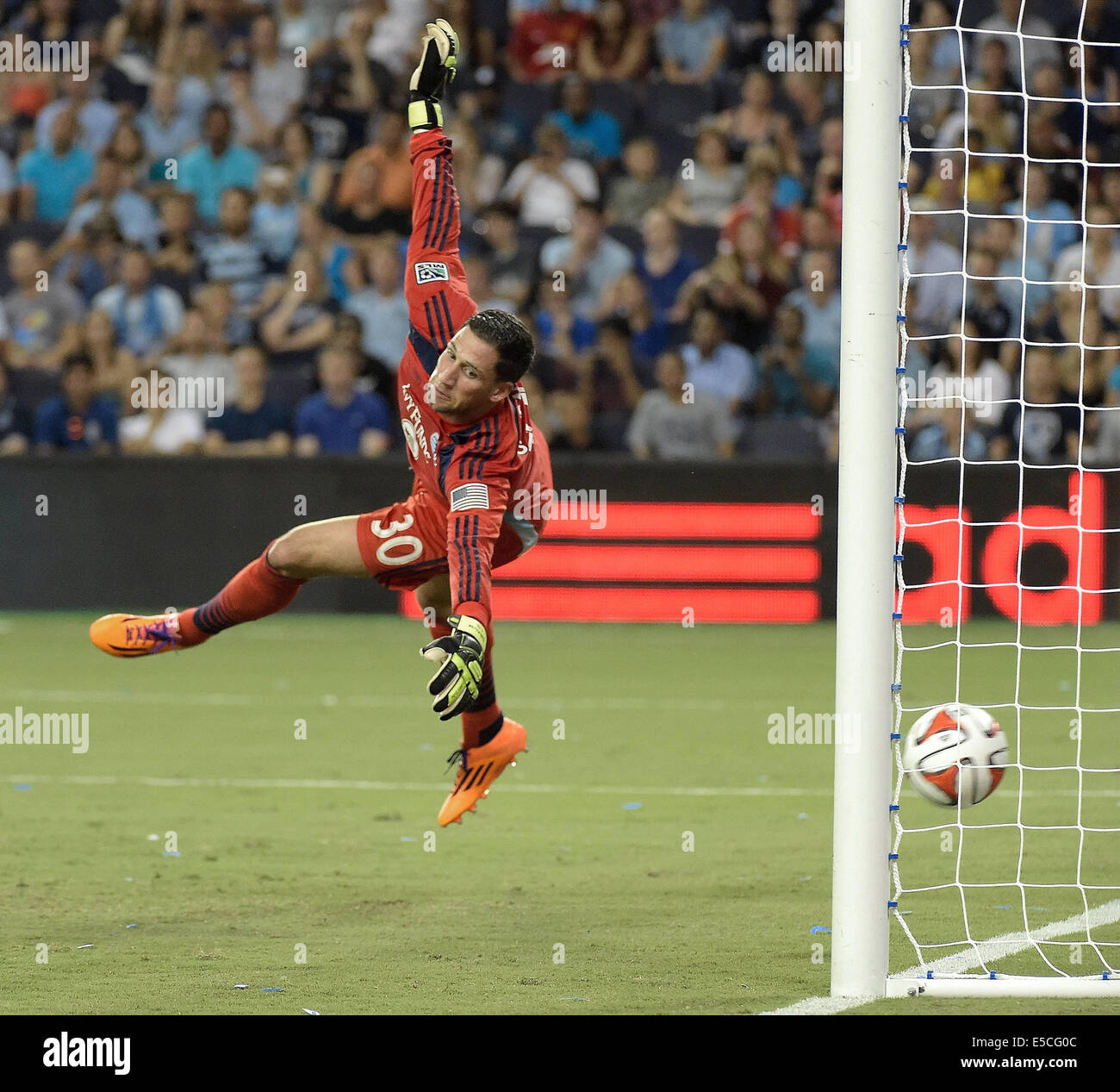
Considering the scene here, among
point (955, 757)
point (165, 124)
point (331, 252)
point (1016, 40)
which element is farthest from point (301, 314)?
point (955, 757)

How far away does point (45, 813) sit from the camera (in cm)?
740

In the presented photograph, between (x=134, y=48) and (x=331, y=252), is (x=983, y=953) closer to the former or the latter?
(x=331, y=252)

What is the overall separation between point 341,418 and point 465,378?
25.9ft

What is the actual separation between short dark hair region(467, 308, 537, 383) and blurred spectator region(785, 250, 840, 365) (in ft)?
27.5

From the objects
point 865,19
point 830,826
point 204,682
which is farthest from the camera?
point 204,682

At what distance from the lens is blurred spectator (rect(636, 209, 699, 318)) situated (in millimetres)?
14227

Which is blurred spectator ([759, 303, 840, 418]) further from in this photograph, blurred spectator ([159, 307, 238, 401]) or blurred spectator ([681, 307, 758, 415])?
blurred spectator ([159, 307, 238, 401])

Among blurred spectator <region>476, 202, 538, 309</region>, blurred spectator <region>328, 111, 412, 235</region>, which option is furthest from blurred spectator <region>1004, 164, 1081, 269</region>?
blurred spectator <region>328, 111, 412, 235</region>

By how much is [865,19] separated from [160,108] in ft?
38.6

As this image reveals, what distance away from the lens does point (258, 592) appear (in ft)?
20.3

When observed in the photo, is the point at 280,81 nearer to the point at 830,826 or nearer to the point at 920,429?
the point at 920,429

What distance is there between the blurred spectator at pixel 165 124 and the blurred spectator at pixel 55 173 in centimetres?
53
